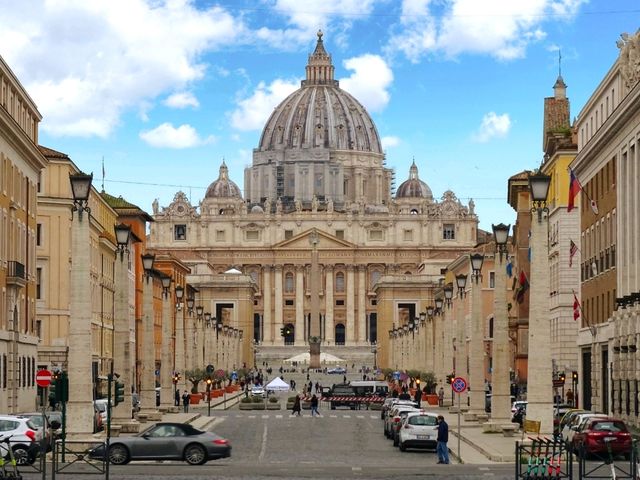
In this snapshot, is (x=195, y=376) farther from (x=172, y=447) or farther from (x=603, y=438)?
(x=603, y=438)

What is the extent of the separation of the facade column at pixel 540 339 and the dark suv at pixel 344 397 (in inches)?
2219

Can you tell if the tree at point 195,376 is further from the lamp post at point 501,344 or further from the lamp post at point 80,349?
the lamp post at point 80,349

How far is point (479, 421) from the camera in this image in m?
59.3

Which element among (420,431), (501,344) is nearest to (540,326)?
(420,431)

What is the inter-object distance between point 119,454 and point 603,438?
37.6 ft

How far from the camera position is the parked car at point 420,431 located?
45688mm

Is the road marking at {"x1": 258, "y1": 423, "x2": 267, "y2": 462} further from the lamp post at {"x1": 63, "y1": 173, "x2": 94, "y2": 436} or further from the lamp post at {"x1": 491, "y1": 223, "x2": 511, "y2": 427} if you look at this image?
the lamp post at {"x1": 491, "y1": 223, "x2": 511, "y2": 427}

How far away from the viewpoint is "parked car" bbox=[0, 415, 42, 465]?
37.5m

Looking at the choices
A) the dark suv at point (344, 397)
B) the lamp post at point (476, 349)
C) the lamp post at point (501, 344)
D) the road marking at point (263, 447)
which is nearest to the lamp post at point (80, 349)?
the road marking at point (263, 447)

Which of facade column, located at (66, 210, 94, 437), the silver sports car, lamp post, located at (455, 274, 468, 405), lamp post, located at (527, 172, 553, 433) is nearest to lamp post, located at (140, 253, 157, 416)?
lamp post, located at (455, 274, 468, 405)

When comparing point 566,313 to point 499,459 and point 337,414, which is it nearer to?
point 337,414

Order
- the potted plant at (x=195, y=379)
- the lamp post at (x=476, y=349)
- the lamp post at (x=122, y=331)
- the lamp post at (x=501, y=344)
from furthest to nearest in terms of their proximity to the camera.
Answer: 1. the potted plant at (x=195, y=379)
2. the lamp post at (x=476, y=349)
3. the lamp post at (x=122, y=331)
4. the lamp post at (x=501, y=344)

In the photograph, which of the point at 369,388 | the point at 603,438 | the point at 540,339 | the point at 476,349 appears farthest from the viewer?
the point at 369,388

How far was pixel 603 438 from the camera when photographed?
131ft
